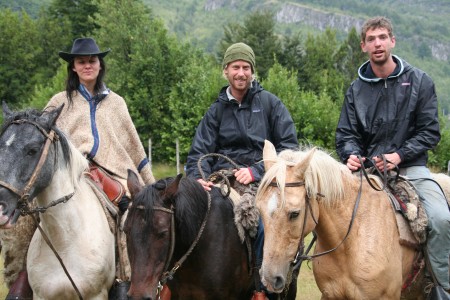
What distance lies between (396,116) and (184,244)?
7.53ft

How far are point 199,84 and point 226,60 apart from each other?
22762 mm

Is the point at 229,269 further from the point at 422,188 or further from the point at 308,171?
the point at 422,188

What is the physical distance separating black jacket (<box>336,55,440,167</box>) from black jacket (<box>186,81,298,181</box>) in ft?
2.05

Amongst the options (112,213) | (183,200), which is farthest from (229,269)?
(112,213)

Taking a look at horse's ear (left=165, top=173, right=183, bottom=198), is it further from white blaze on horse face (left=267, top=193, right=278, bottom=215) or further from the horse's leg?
the horse's leg

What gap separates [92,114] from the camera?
5.69 metres

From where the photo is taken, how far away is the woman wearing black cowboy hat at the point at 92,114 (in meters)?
5.64

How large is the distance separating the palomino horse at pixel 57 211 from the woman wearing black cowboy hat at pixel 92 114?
73cm

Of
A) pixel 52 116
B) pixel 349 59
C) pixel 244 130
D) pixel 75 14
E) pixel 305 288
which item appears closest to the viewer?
pixel 52 116

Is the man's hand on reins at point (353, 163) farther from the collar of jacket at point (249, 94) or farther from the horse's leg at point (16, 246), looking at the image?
the horse's leg at point (16, 246)

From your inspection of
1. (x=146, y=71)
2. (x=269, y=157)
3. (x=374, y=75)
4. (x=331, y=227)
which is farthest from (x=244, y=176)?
(x=146, y=71)

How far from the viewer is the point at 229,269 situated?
493 cm

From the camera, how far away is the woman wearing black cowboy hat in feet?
18.5

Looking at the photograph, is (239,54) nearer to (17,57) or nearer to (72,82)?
(72,82)
